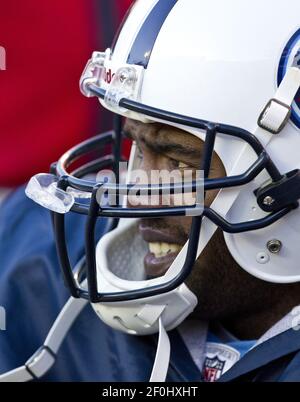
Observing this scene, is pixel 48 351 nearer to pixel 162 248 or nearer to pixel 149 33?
pixel 162 248

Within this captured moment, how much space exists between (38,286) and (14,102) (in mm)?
888

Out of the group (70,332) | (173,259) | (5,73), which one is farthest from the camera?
(5,73)

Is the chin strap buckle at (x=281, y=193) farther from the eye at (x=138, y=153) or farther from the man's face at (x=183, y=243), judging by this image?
the eye at (x=138, y=153)

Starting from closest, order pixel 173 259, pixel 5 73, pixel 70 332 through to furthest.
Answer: pixel 173 259, pixel 70 332, pixel 5 73

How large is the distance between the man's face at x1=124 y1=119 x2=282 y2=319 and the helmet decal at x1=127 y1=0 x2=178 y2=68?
0.11m

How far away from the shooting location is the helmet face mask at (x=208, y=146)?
1.24m

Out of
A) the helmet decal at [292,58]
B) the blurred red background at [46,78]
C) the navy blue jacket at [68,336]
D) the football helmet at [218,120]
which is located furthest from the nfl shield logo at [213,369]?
the blurred red background at [46,78]

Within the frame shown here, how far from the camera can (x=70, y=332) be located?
59.9 inches

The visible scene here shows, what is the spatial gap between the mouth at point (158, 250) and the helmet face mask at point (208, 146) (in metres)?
0.05

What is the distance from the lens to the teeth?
1392mm

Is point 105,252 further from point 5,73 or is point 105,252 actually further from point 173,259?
point 5,73

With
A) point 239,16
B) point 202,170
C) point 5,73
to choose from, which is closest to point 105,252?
point 202,170

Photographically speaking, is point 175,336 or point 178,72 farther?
point 175,336

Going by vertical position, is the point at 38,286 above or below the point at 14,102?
below
